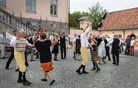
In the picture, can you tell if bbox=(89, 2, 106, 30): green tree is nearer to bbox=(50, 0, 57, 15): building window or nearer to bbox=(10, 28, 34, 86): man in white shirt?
bbox=(50, 0, 57, 15): building window

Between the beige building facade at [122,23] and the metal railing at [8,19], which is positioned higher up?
the beige building facade at [122,23]

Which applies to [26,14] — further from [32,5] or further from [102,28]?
[102,28]

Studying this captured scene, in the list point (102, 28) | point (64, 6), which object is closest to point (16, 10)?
point (64, 6)

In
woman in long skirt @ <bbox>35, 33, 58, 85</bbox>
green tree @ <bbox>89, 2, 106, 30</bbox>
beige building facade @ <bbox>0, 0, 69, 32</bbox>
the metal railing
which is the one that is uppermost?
green tree @ <bbox>89, 2, 106, 30</bbox>

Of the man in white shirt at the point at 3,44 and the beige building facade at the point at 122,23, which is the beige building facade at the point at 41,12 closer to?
the man in white shirt at the point at 3,44

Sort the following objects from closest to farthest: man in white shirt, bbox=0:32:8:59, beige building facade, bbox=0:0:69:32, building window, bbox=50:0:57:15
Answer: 1. man in white shirt, bbox=0:32:8:59
2. beige building facade, bbox=0:0:69:32
3. building window, bbox=50:0:57:15

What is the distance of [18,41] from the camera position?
23.4 feet

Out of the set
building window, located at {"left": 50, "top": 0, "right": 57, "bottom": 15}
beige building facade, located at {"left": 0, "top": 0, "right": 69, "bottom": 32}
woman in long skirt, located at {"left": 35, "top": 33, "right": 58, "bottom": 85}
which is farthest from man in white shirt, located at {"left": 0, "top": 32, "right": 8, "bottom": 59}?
building window, located at {"left": 50, "top": 0, "right": 57, "bottom": 15}

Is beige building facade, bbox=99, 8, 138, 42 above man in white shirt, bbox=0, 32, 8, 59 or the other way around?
above

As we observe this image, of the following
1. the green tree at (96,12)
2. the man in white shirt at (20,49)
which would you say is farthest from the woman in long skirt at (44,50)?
→ the green tree at (96,12)

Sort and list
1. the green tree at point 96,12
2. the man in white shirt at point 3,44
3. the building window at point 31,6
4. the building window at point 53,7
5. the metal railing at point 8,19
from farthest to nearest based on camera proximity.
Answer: the green tree at point 96,12
the building window at point 53,7
the building window at point 31,6
the metal railing at point 8,19
the man in white shirt at point 3,44

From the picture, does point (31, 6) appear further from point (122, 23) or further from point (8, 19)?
point (122, 23)

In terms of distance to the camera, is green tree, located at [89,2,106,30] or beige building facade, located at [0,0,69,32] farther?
green tree, located at [89,2,106,30]

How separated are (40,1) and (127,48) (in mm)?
10585
